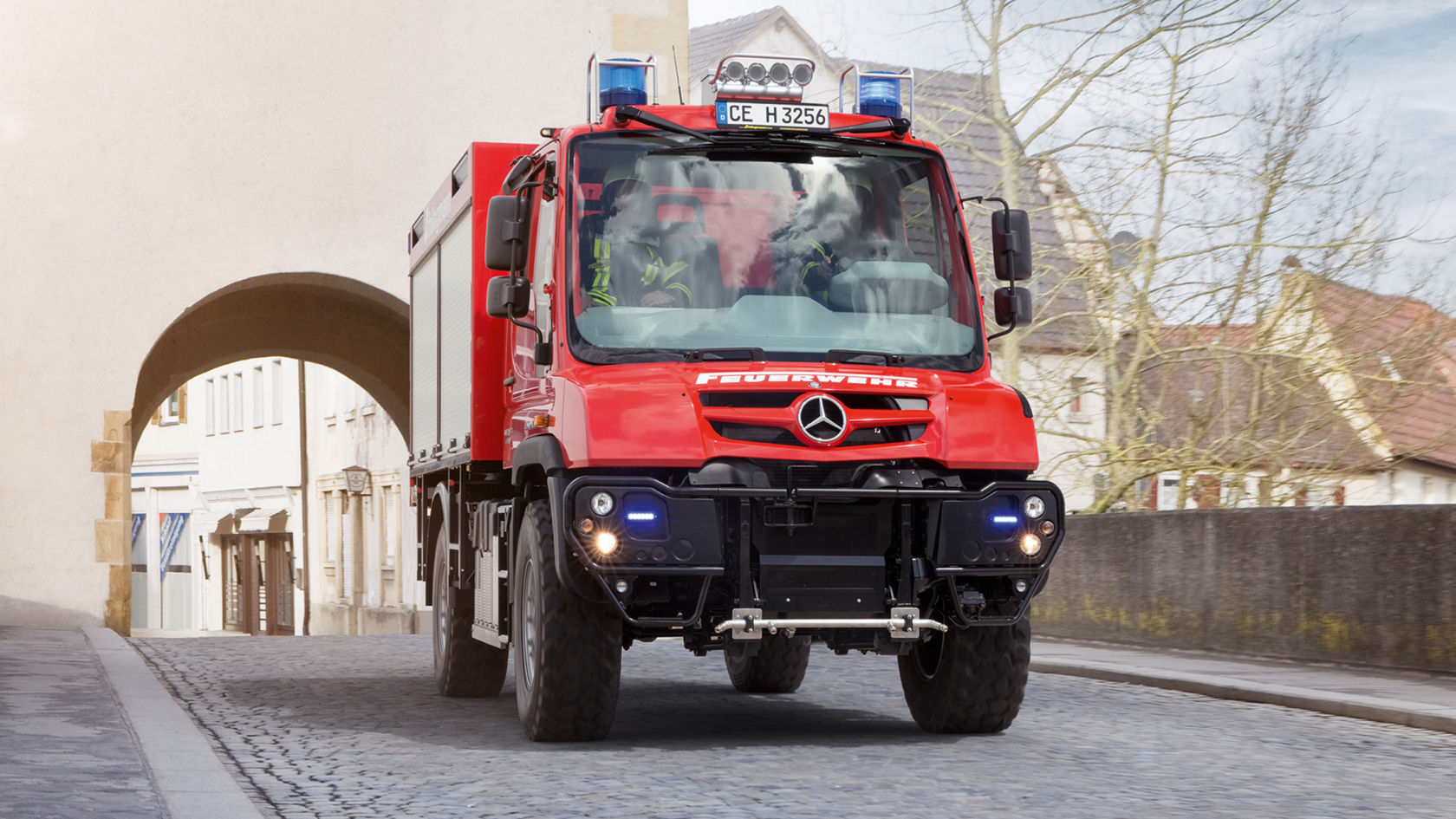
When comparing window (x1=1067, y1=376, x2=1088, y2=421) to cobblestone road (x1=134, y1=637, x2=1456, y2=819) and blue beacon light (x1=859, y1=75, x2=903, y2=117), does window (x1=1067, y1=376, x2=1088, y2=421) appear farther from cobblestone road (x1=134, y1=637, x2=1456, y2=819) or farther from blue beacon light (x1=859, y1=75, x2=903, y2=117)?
blue beacon light (x1=859, y1=75, x2=903, y2=117)

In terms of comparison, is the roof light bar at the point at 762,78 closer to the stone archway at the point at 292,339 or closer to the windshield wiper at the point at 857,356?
the windshield wiper at the point at 857,356

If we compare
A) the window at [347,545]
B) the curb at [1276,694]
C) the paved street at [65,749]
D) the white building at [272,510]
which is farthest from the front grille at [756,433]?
the window at [347,545]

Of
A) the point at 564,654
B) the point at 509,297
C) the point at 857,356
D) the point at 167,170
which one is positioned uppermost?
the point at 167,170

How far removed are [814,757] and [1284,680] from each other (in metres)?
4.74

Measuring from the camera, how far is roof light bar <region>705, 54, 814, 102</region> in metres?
9.60

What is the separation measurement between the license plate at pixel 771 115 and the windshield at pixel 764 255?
0.08 metres

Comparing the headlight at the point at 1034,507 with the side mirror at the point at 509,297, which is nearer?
the headlight at the point at 1034,507

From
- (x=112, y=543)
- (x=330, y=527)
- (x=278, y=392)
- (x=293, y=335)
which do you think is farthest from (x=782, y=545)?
(x=278, y=392)

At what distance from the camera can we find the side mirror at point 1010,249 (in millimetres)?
9641

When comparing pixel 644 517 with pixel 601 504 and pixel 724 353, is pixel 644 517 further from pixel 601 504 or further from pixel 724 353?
pixel 724 353

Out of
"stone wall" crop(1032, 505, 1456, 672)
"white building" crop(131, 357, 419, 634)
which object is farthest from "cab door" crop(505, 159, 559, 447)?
"white building" crop(131, 357, 419, 634)

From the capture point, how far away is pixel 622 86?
31.8 ft

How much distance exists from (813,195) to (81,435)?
13022mm

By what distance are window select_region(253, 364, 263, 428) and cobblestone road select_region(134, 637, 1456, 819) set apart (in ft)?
134
